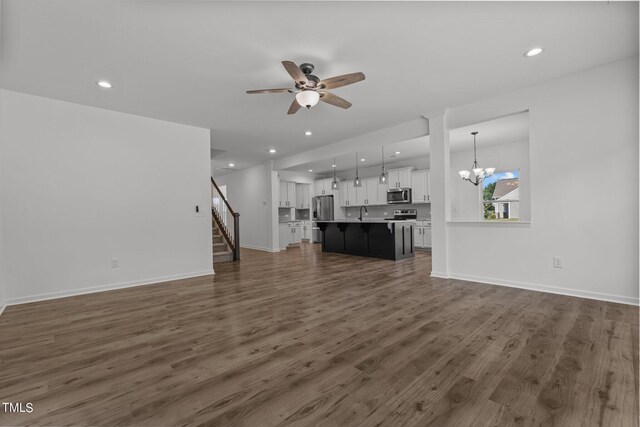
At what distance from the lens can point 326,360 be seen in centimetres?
199

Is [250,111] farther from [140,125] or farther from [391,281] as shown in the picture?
[391,281]

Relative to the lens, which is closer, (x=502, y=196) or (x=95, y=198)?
(x=95, y=198)

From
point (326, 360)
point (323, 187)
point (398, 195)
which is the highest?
point (323, 187)

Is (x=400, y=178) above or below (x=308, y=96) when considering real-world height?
below

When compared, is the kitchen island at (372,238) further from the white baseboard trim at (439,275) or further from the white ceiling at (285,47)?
the white ceiling at (285,47)

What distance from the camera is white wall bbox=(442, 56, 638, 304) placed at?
121 inches

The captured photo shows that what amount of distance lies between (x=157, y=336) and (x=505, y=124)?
6.32m

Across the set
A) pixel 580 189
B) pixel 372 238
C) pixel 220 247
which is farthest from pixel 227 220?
pixel 580 189

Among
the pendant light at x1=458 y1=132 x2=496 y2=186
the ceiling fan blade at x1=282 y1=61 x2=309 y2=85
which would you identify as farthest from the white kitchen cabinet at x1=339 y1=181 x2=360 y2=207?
the ceiling fan blade at x1=282 y1=61 x2=309 y2=85

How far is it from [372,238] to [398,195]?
232cm

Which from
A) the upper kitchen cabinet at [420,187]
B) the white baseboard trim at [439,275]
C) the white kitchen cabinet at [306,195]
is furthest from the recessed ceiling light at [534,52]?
the white kitchen cabinet at [306,195]

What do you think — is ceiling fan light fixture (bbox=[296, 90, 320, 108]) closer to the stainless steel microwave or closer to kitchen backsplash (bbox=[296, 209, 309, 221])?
the stainless steel microwave

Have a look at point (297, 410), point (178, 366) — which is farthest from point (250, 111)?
point (297, 410)

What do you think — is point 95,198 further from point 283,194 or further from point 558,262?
point 558,262
